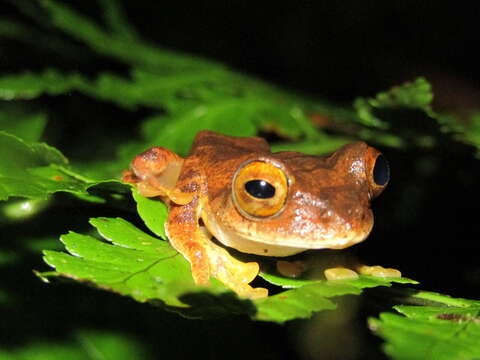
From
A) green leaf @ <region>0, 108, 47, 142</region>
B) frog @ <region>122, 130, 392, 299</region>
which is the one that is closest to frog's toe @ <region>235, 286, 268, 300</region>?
frog @ <region>122, 130, 392, 299</region>

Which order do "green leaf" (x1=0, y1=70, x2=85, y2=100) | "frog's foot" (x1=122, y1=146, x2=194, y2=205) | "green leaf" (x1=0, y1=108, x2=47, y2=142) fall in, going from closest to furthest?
"frog's foot" (x1=122, y1=146, x2=194, y2=205), "green leaf" (x1=0, y1=108, x2=47, y2=142), "green leaf" (x1=0, y1=70, x2=85, y2=100)

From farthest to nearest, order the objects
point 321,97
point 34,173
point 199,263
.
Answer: point 321,97 < point 34,173 < point 199,263

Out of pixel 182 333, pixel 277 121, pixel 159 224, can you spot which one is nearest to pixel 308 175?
pixel 159 224

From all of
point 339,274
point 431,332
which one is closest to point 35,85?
point 339,274

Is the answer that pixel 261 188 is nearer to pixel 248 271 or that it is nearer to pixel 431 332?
pixel 248 271

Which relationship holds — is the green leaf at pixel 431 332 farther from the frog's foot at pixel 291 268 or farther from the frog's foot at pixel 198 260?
the frog's foot at pixel 198 260

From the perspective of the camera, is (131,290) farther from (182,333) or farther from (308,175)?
(182,333)

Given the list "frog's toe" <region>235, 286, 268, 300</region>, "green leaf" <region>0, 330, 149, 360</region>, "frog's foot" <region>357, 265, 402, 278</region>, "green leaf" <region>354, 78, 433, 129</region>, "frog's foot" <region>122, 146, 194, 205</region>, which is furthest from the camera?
"green leaf" <region>354, 78, 433, 129</region>

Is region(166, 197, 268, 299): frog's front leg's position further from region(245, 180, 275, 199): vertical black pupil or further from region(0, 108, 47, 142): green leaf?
region(0, 108, 47, 142): green leaf
